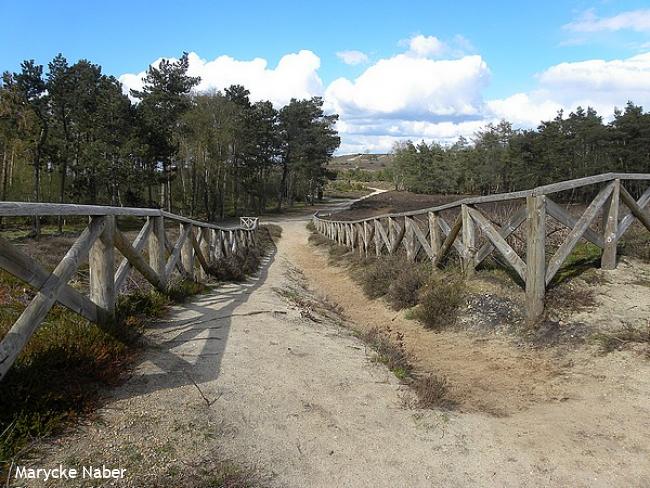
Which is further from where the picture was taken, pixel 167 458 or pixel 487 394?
pixel 487 394

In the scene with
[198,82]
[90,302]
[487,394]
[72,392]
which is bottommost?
[487,394]

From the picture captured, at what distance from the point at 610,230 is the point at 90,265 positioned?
621cm

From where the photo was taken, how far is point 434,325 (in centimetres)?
614

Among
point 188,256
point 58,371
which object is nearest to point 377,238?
point 188,256

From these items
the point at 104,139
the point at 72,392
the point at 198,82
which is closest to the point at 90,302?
the point at 72,392

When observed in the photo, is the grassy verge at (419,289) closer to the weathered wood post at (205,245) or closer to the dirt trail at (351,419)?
the dirt trail at (351,419)

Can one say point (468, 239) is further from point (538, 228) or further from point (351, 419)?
point (351, 419)

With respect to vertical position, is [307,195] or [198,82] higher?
[198,82]

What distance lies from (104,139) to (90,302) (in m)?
31.9

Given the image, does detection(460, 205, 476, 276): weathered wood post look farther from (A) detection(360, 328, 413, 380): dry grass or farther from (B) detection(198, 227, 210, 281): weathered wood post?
(B) detection(198, 227, 210, 281): weathered wood post

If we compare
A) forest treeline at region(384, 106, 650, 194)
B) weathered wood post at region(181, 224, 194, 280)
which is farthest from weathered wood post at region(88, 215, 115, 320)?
forest treeline at region(384, 106, 650, 194)

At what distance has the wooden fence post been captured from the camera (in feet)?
18.1

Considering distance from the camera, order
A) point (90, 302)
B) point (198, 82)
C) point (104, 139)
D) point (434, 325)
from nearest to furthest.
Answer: point (90, 302), point (434, 325), point (104, 139), point (198, 82)

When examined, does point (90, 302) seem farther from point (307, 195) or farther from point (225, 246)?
point (307, 195)
